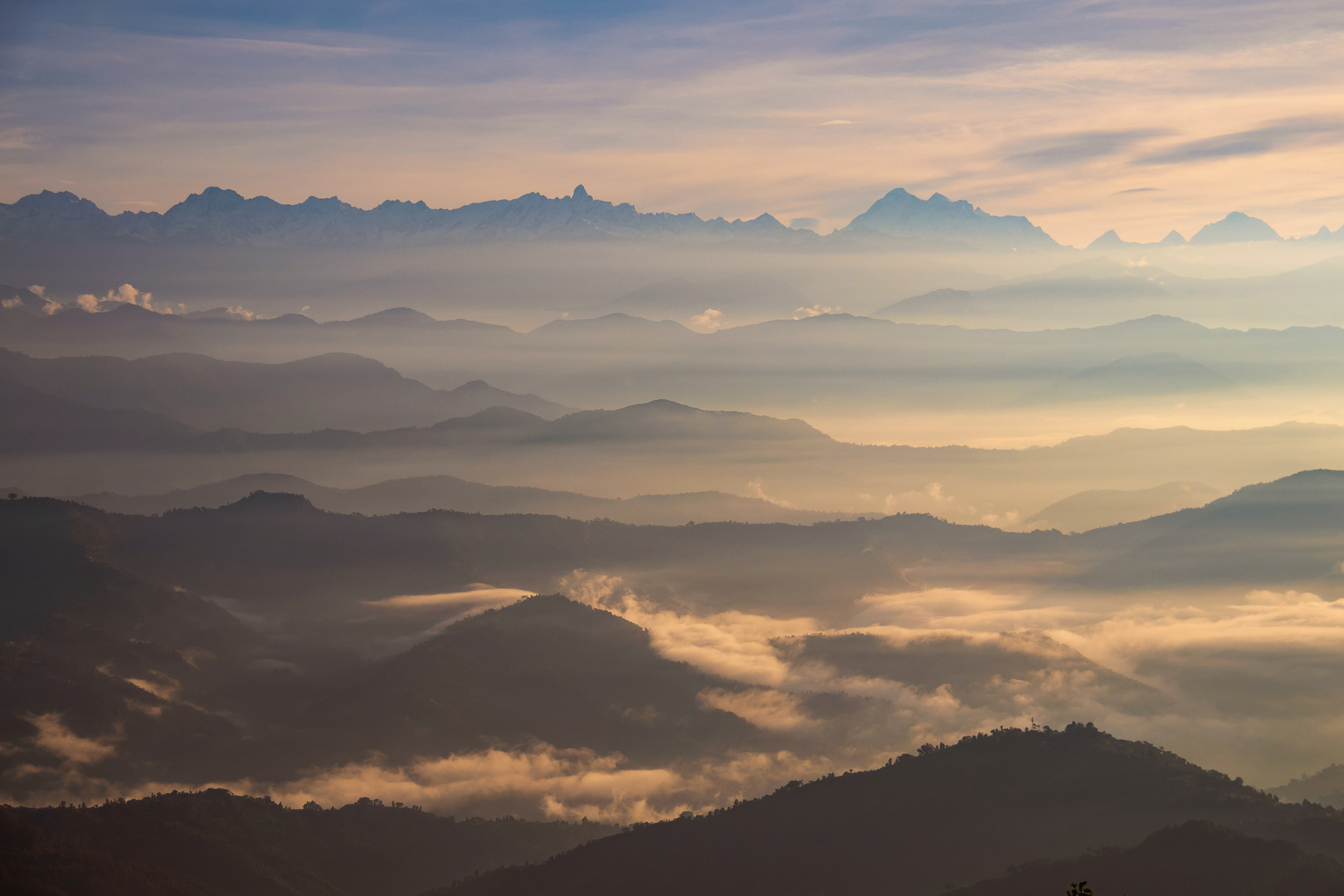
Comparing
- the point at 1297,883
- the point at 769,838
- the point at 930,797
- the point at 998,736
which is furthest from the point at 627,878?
the point at 1297,883

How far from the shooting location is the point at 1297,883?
444ft

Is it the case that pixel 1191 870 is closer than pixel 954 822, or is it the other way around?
pixel 1191 870

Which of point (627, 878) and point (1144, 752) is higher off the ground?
point (1144, 752)

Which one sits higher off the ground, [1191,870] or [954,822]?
[1191,870]

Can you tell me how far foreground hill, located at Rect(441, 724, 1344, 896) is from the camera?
6501 inches

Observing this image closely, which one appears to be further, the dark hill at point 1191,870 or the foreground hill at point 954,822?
the foreground hill at point 954,822

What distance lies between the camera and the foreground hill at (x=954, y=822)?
6501 inches

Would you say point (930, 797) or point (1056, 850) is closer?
point (1056, 850)

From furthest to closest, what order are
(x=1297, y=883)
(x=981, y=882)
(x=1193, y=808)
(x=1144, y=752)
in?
(x=1144, y=752)
(x=1193, y=808)
(x=981, y=882)
(x=1297, y=883)

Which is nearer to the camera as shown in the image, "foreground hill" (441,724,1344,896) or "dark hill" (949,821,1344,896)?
"dark hill" (949,821,1344,896)

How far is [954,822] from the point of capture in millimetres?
178750

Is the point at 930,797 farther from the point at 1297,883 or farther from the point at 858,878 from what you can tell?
the point at 1297,883

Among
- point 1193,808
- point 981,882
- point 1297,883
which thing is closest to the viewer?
point 1297,883

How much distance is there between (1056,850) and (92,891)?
16334cm
